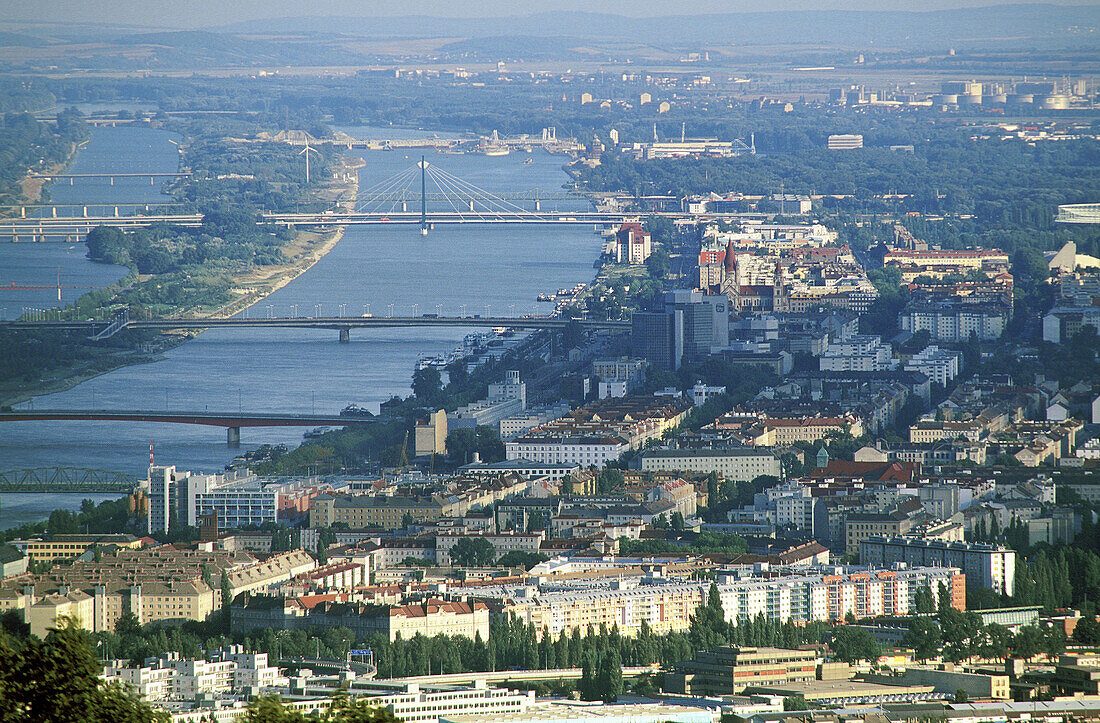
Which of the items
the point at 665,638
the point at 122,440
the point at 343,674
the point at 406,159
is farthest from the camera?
the point at 406,159

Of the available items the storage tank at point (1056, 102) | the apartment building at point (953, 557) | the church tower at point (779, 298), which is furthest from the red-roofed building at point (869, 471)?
the storage tank at point (1056, 102)

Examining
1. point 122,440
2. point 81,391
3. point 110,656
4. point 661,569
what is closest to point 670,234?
point 81,391

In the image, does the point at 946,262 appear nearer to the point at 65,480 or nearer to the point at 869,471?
the point at 869,471

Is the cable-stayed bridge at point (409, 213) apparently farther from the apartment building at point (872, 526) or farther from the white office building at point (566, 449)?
the apartment building at point (872, 526)

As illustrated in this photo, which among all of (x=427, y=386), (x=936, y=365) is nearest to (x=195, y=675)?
(x=427, y=386)

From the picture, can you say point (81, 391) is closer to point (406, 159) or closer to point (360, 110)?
point (406, 159)

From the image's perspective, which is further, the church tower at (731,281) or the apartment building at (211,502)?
the church tower at (731,281)
